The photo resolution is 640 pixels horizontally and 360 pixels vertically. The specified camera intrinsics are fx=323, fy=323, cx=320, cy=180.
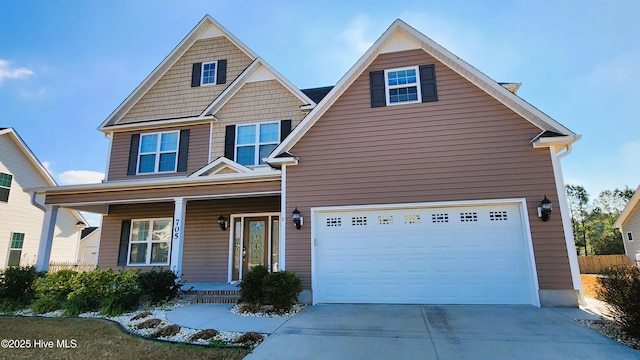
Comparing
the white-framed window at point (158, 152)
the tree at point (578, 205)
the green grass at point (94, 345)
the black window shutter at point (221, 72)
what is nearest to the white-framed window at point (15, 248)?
the white-framed window at point (158, 152)

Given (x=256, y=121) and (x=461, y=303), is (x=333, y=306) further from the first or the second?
(x=256, y=121)

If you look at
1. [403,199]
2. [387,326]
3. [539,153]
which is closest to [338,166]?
[403,199]

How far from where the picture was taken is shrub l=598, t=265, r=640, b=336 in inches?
183

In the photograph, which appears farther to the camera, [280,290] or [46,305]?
[46,305]

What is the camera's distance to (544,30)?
9453mm

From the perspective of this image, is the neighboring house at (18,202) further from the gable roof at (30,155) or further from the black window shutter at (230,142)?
the black window shutter at (230,142)

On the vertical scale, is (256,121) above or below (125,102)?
below

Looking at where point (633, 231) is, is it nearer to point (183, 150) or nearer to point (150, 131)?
point (183, 150)

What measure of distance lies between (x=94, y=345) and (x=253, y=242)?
5802 mm

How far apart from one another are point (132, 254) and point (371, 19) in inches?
439

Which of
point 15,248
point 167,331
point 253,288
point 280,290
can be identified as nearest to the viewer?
point 167,331

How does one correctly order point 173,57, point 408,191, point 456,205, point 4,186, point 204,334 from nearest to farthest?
point 204,334 < point 456,205 < point 408,191 < point 173,57 < point 4,186

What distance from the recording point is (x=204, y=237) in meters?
10.7

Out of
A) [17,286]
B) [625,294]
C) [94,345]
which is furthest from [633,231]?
[17,286]
